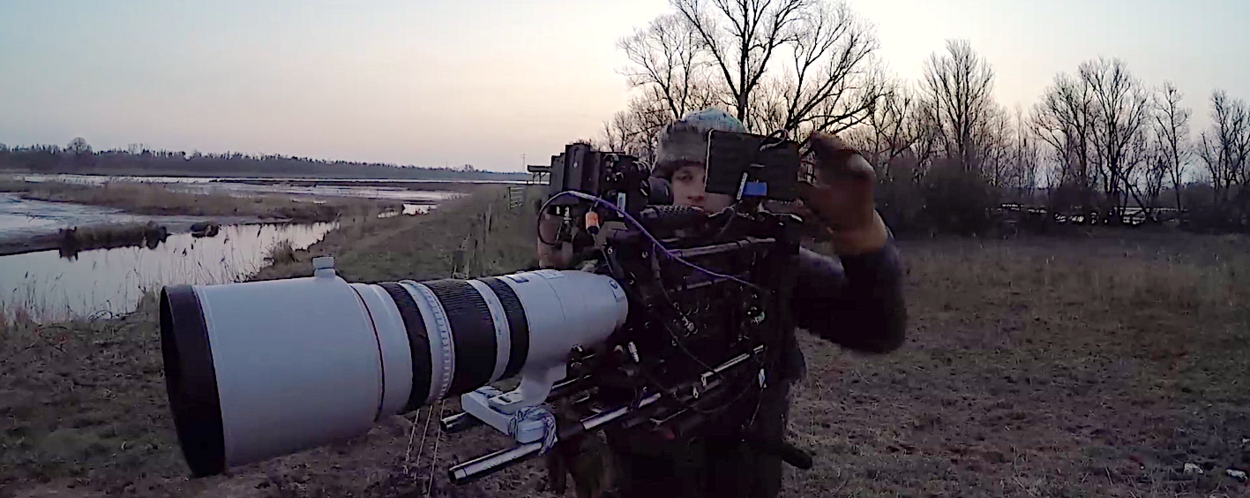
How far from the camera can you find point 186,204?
3372cm

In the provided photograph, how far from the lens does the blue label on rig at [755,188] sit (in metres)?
1.93

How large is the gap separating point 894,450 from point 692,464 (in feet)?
11.7

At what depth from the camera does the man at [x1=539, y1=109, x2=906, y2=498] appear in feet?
6.56

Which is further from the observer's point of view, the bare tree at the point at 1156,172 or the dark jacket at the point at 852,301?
the bare tree at the point at 1156,172

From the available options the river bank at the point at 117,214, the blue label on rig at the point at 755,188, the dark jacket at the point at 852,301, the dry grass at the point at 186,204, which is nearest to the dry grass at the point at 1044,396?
the dark jacket at the point at 852,301

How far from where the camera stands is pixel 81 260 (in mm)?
18000

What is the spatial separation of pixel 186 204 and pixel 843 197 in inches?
1438

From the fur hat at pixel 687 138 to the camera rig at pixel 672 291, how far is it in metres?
0.43

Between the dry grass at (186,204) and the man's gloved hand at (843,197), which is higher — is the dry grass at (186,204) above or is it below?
below

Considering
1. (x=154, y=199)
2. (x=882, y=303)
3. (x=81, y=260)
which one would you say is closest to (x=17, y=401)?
(x=882, y=303)

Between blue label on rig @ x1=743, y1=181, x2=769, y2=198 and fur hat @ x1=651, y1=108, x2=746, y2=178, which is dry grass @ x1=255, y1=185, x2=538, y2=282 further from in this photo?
blue label on rig @ x1=743, y1=181, x2=769, y2=198

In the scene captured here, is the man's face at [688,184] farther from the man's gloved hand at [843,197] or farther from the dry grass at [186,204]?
the dry grass at [186,204]

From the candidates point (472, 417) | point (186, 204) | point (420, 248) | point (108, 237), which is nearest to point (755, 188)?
point (472, 417)

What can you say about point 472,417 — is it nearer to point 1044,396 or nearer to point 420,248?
point 1044,396
